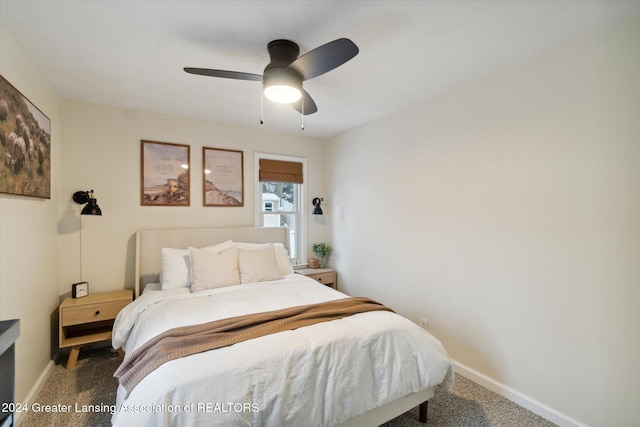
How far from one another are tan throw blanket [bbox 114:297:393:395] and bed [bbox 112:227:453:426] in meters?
0.03

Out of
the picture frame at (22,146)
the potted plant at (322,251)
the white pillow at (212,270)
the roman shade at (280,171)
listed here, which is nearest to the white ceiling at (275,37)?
the picture frame at (22,146)

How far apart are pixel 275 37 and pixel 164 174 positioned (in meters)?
2.16

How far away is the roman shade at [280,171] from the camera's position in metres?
3.79

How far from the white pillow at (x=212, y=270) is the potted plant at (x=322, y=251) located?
58.5 inches

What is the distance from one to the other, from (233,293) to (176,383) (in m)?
1.17

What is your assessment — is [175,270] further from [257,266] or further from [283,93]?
[283,93]

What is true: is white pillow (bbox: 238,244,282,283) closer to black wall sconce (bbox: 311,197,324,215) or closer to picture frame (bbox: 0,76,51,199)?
black wall sconce (bbox: 311,197,324,215)

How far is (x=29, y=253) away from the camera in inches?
81.6

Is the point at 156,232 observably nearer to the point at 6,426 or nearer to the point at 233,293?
the point at 233,293

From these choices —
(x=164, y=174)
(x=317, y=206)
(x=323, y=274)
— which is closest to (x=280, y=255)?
(x=323, y=274)

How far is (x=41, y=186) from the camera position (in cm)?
222

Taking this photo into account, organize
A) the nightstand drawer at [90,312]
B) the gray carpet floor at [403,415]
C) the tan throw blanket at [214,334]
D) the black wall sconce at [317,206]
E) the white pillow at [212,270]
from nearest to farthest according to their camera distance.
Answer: the tan throw blanket at [214,334], the gray carpet floor at [403,415], the nightstand drawer at [90,312], the white pillow at [212,270], the black wall sconce at [317,206]

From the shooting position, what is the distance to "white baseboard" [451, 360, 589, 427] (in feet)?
6.05

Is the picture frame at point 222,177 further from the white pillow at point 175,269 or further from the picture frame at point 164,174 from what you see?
the white pillow at point 175,269
